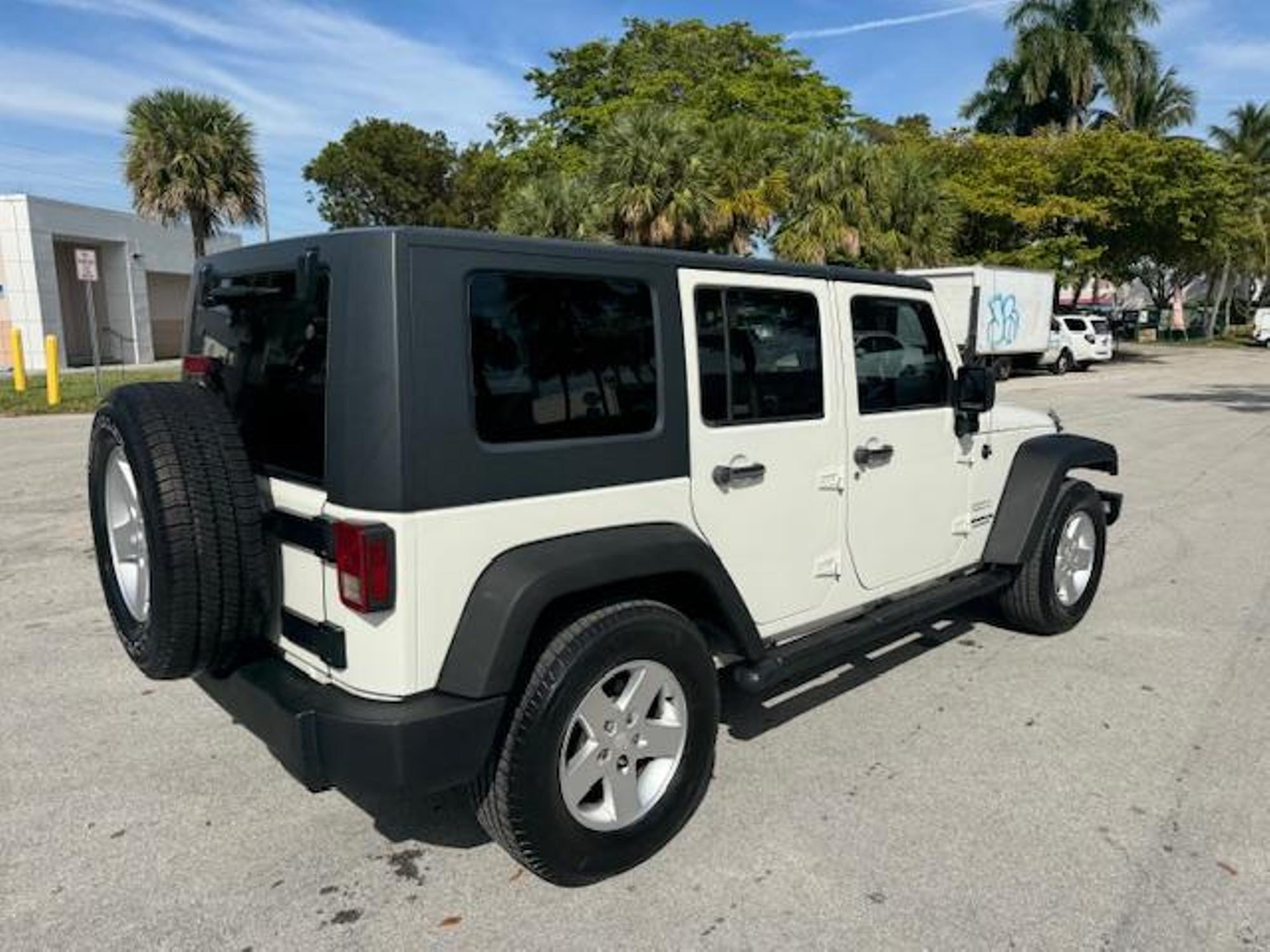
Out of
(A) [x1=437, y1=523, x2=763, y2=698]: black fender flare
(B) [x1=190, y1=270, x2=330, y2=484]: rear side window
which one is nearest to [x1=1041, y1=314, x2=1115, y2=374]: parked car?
(A) [x1=437, y1=523, x2=763, y2=698]: black fender flare

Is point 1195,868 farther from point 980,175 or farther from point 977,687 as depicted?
point 980,175

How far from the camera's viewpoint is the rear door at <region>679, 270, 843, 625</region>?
301 cm

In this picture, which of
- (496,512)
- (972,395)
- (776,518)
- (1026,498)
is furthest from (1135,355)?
(496,512)

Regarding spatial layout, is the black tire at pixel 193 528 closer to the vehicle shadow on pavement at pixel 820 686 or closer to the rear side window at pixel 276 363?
the rear side window at pixel 276 363

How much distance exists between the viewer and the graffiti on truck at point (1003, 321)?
24.8 m

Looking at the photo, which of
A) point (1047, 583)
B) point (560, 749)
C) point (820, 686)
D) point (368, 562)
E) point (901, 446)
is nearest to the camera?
point (368, 562)

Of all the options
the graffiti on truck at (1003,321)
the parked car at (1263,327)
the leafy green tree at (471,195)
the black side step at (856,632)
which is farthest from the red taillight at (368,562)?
the parked car at (1263,327)

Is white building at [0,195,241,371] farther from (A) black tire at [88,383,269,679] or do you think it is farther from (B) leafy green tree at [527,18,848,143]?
(A) black tire at [88,383,269,679]

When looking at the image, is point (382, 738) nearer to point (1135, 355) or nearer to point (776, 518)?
point (776, 518)

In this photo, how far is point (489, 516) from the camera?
8.08 feet

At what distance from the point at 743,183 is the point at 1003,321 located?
7.98 metres

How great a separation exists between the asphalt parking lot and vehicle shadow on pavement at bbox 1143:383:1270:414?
565 inches

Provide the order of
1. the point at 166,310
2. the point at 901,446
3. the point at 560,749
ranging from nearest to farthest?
the point at 560,749 < the point at 901,446 < the point at 166,310

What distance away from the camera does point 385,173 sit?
149 feet
